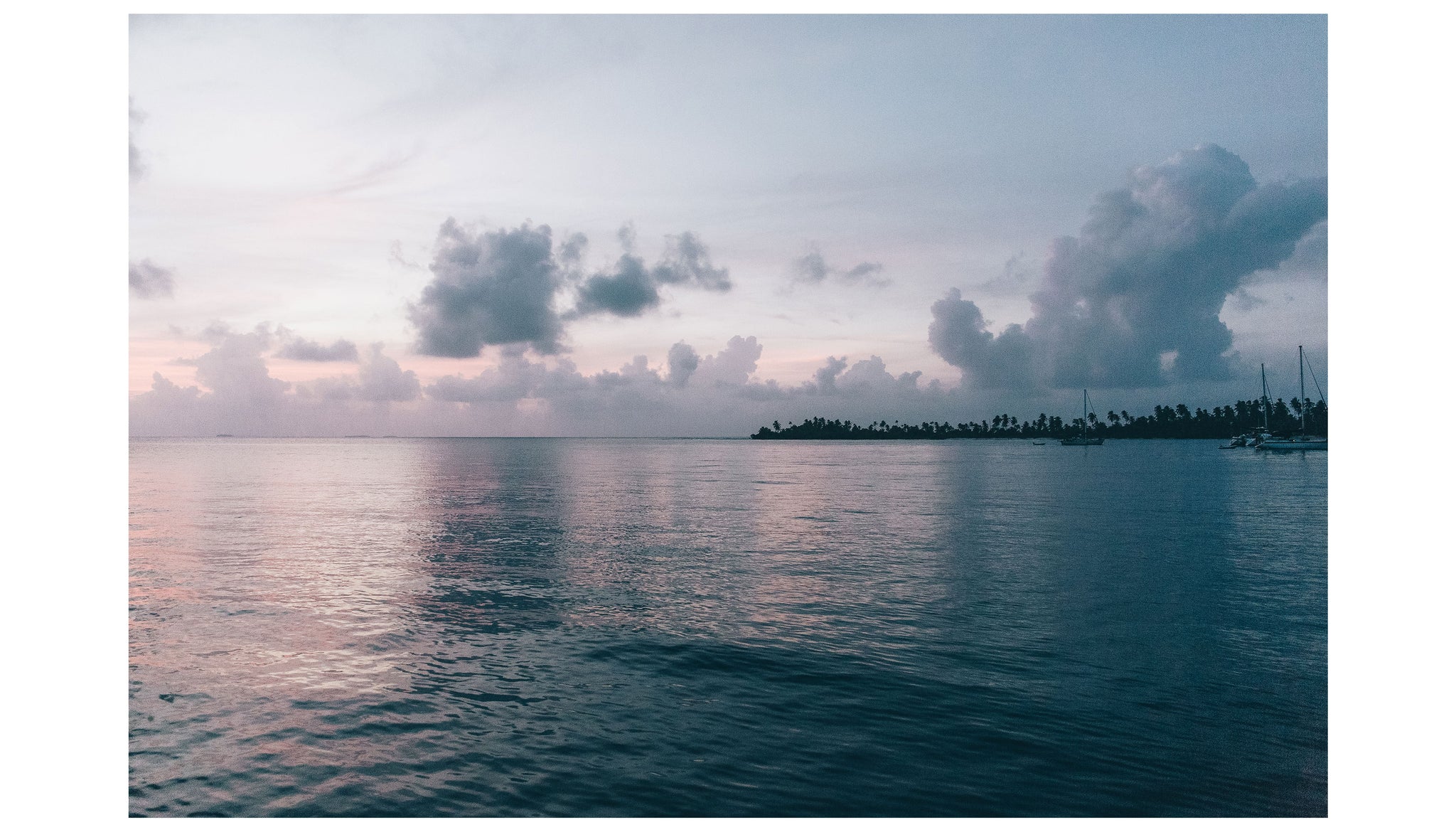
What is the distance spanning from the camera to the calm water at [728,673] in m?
14.3

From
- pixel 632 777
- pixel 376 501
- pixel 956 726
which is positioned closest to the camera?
pixel 632 777

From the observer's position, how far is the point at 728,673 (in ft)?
68.2

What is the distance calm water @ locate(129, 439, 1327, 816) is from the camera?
562 inches
